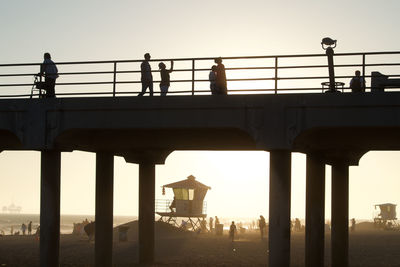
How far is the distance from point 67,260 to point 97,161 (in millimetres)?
9271

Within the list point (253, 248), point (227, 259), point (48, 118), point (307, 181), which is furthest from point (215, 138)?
point (253, 248)

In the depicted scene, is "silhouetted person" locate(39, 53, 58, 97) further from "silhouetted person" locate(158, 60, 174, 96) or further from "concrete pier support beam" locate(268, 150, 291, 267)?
"concrete pier support beam" locate(268, 150, 291, 267)

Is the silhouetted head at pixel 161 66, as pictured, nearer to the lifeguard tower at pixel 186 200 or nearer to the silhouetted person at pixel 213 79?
the silhouetted person at pixel 213 79

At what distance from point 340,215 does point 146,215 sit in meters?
8.42

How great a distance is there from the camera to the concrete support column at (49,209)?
82.1ft

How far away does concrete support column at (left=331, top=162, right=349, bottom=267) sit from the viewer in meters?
31.0

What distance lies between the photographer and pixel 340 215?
103 feet

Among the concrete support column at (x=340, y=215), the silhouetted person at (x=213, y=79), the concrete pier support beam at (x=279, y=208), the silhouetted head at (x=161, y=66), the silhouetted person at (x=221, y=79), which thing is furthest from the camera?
the concrete support column at (x=340, y=215)

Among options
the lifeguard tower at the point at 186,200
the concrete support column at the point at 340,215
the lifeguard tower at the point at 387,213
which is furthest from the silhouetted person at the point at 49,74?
the lifeguard tower at the point at 387,213

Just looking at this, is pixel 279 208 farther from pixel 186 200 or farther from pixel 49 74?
pixel 186 200

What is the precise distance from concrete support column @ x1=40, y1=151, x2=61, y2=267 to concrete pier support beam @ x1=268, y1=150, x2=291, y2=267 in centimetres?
741

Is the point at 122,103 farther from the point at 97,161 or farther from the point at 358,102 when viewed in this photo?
the point at 358,102

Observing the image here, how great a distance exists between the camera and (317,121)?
2295 cm

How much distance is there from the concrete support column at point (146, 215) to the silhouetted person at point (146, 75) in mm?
8082
